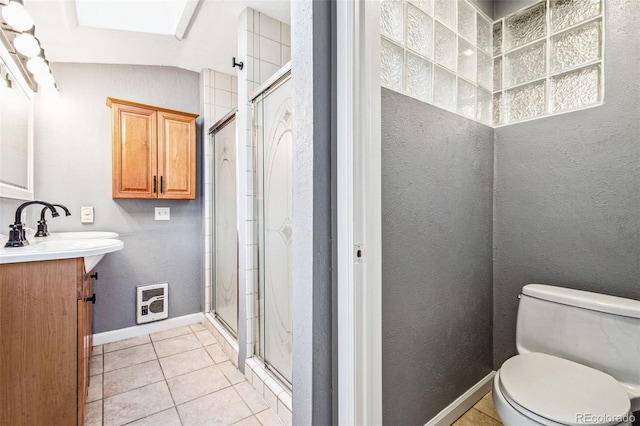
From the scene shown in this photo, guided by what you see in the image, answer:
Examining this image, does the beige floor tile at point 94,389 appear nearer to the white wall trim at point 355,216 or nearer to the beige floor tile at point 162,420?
the beige floor tile at point 162,420

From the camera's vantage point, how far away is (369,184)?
891 mm

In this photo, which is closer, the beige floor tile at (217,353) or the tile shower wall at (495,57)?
the tile shower wall at (495,57)

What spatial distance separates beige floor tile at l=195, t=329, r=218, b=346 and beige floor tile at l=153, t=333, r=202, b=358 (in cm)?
3

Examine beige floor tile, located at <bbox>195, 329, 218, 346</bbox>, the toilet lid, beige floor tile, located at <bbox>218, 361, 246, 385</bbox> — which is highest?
the toilet lid

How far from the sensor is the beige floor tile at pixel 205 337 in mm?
2264

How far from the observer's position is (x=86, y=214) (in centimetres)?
217

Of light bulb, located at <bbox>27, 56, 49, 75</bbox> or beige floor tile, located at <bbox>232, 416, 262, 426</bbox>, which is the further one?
light bulb, located at <bbox>27, 56, 49, 75</bbox>

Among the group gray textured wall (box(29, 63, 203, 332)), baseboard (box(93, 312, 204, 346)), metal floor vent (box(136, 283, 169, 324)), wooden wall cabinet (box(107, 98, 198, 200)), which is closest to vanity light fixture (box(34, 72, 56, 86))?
gray textured wall (box(29, 63, 203, 332))

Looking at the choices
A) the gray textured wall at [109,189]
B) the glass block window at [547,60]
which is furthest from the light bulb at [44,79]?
the glass block window at [547,60]

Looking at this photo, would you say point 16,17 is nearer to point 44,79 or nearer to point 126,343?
point 44,79

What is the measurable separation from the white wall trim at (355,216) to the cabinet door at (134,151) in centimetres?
204

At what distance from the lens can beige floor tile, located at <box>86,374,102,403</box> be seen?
1563 mm

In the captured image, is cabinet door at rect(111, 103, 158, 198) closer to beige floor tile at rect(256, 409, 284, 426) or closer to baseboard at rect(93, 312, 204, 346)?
baseboard at rect(93, 312, 204, 346)

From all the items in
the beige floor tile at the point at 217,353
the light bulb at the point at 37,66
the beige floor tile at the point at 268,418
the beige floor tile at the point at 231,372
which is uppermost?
the light bulb at the point at 37,66
